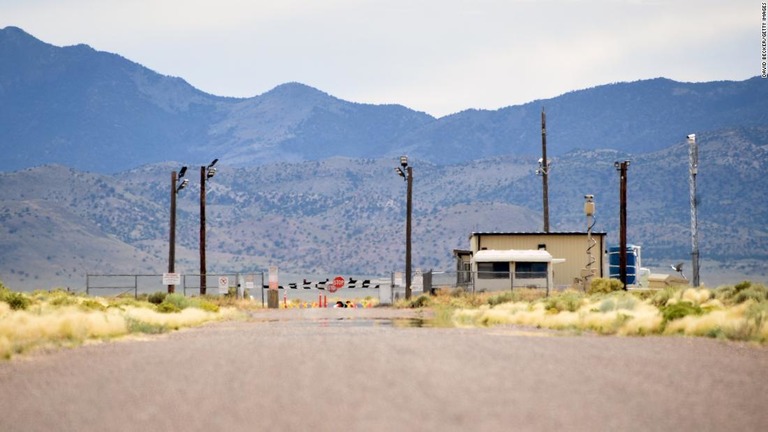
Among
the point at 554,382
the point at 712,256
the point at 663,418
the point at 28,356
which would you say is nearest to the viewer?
the point at 663,418

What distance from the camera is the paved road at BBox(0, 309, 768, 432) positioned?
12109mm

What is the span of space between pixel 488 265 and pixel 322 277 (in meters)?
96.9

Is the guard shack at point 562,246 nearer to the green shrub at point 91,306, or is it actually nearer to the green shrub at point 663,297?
the green shrub at point 663,297

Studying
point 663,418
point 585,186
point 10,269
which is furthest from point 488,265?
point 585,186

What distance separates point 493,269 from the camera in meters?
60.9

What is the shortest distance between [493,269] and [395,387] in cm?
4657

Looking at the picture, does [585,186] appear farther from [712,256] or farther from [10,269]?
[10,269]

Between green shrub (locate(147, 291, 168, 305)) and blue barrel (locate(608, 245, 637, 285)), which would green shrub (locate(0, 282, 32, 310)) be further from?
blue barrel (locate(608, 245, 637, 285))

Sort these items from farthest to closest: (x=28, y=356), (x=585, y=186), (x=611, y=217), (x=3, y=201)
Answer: (x=585, y=186) → (x=611, y=217) → (x=3, y=201) → (x=28, y=356)

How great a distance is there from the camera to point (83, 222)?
546ft

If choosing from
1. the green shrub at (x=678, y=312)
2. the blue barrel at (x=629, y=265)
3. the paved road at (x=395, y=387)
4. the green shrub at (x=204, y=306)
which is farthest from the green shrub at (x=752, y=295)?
the blue barrel at (x=629, y=265)

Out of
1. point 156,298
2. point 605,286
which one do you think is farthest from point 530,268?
point 156,298

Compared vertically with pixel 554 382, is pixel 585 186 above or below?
above

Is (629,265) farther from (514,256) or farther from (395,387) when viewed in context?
(395,387)
